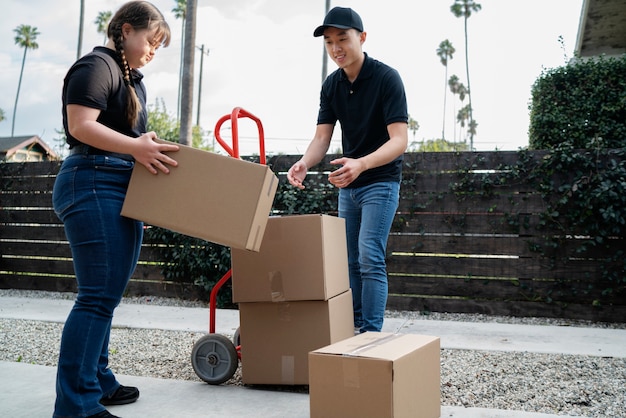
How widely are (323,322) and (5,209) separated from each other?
504 centimetres

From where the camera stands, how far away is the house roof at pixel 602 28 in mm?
8141

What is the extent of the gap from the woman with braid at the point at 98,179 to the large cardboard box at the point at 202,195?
0.05m

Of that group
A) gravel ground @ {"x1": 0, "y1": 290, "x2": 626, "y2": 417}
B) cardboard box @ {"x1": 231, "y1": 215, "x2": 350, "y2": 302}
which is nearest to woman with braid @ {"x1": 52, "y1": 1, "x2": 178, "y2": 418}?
cardboard box @ {"x1": 231, "y1": 215, "x2": 350, "y2": 302}

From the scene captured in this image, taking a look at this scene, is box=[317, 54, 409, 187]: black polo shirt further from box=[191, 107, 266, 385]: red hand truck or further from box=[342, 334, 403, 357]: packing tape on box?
box=[342, 334, 403, 357]: packing tape on box

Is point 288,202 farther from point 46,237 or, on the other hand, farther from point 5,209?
point 5,209

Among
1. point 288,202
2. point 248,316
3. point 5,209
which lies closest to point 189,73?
point 5,209

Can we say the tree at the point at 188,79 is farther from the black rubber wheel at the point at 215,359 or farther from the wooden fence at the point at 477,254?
the black rubber wheel at the point at 215,359

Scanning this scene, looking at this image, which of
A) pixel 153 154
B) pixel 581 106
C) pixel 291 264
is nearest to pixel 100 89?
pixel 153 154

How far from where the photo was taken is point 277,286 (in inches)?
93.6

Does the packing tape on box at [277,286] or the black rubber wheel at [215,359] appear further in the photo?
the black rubber wheel at [215,359]

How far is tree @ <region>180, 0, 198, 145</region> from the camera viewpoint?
787cm

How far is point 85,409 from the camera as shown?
1.84 m

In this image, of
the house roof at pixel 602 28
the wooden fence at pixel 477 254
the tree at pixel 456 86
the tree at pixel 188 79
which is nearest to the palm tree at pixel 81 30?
the tree at pixel 188 79

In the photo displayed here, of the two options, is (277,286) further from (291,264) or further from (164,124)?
(164,124)
